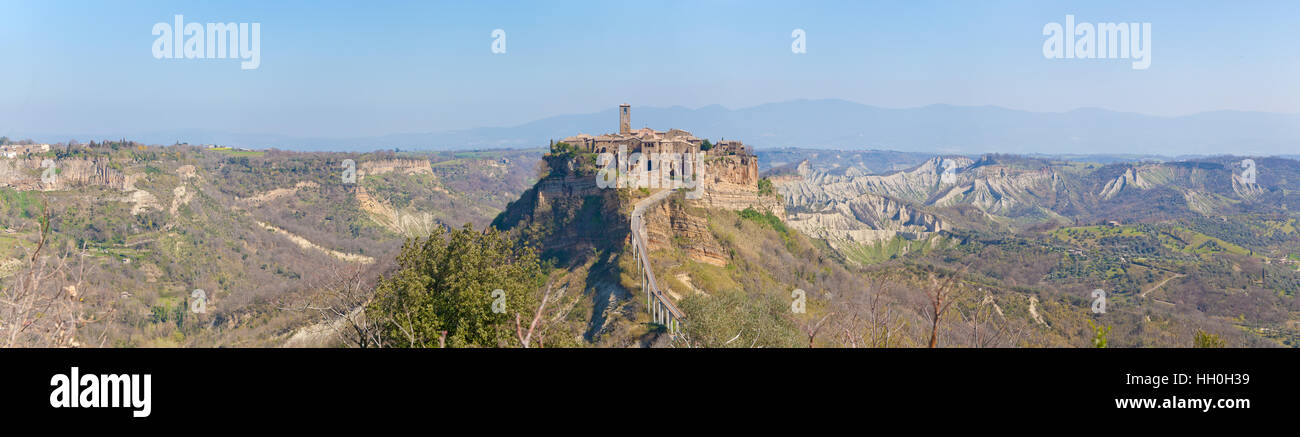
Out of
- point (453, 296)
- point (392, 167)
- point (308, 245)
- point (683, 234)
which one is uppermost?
point (392, 167)

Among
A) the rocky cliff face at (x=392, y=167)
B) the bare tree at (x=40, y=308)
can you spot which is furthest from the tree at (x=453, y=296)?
the rocky cliff face at (x=392, y=167)

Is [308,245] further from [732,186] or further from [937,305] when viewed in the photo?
[937,305]

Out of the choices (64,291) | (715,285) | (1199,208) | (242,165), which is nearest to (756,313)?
(715,285)

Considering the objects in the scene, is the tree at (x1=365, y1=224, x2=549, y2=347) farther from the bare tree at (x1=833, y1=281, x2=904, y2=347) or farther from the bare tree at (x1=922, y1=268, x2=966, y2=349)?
the bare tree at (x1=922, y1=268, x2=966, y2=349)

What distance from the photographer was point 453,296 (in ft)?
60.1

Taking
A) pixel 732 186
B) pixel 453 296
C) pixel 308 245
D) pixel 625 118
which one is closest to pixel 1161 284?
pixel 732 186

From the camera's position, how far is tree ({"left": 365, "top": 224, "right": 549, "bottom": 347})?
56.3 feet

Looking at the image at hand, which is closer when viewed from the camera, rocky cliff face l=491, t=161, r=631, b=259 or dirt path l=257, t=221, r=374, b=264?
rocky cliff face l=491, t=161, r=631, b=259

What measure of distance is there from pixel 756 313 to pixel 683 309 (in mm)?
4033

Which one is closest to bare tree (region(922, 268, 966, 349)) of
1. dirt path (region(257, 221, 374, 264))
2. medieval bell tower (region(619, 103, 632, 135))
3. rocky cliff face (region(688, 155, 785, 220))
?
rocky cliff face (region(688, 155, 785, 220))

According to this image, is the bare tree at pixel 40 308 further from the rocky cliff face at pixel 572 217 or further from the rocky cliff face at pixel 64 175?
the rocky cliff face at pixel 64 175
